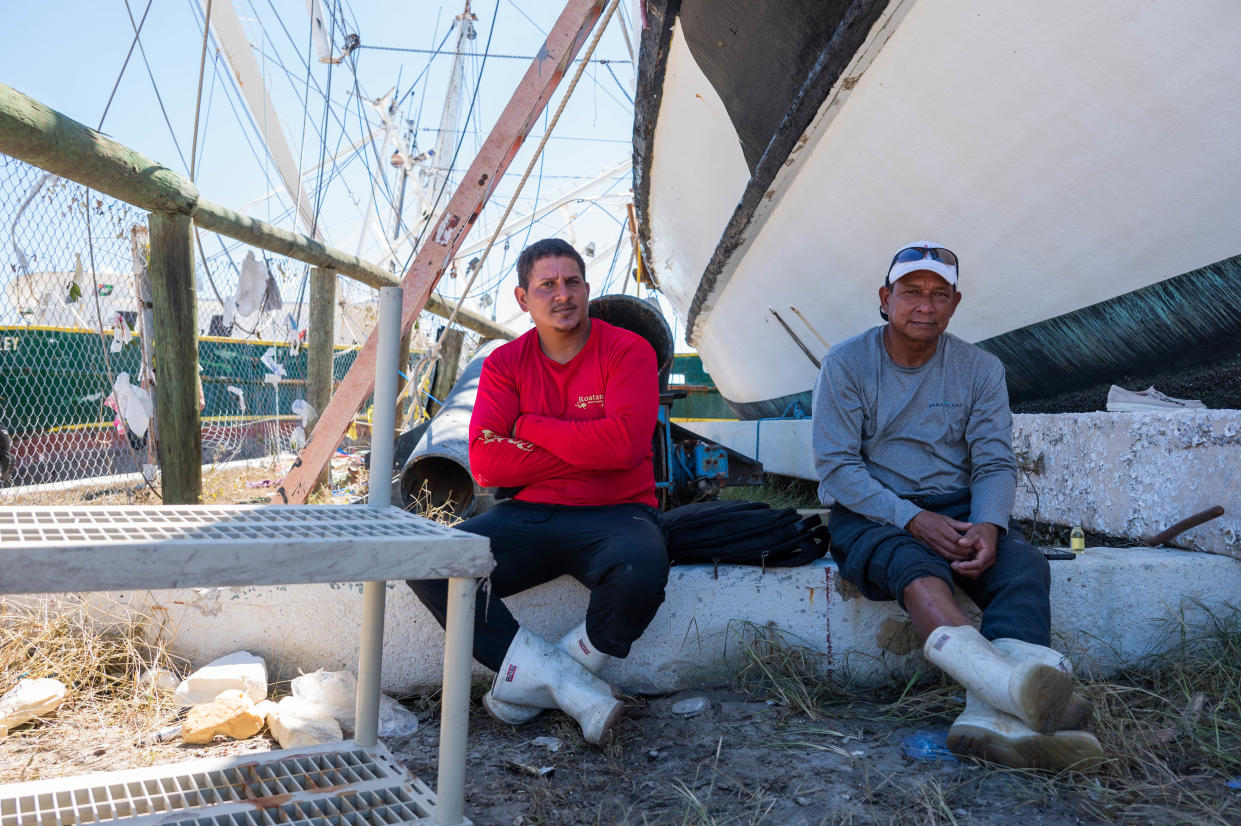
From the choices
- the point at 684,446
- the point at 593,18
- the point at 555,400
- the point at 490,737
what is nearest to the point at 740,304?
the point at 684,446

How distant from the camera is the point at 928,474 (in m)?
2.50

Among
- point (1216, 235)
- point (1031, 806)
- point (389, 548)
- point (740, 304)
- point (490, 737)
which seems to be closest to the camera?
point (389, 548)

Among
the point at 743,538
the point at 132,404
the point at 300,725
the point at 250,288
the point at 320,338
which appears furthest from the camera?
the point at 320,338

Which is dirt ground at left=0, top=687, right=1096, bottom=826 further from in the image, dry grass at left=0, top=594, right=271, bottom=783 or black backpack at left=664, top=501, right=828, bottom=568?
black backpack at left=664, top=501, right=828, bottom=568

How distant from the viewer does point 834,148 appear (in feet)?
12.6

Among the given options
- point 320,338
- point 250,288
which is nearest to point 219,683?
point 250,288

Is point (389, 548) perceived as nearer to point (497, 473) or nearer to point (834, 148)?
point (497, 473)

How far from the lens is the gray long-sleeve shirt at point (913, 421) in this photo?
8.08 feet

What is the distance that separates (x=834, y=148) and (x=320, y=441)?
244 cm

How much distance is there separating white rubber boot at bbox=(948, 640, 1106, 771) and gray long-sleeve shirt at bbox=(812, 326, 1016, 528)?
0.70 m

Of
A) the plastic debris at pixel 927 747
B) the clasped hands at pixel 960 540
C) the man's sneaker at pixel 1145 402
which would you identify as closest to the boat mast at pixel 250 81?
the man's sneaker at pixel 1145 402

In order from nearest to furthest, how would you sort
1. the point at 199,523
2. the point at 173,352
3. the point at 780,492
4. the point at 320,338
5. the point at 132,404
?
the point at 199,523 < the point at 173,352 < the point at 132,404 < the point at 320,338 < the point at 780,492

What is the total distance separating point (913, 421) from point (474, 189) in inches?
79.5

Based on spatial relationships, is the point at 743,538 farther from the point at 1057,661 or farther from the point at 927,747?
the point at 1057,661
